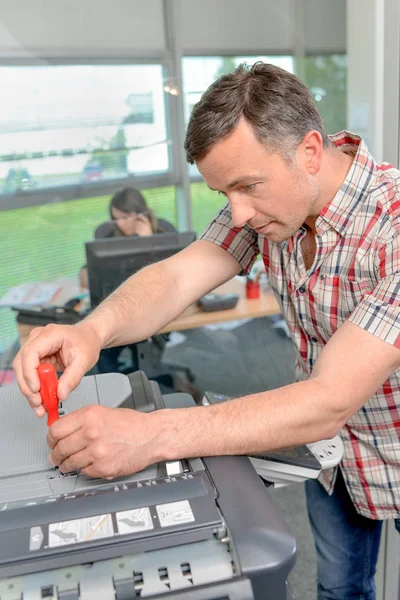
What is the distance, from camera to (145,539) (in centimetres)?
67

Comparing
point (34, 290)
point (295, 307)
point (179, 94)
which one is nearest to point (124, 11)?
point (179, 94)

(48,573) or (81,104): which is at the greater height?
(81,104)

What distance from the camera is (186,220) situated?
2.23 metres

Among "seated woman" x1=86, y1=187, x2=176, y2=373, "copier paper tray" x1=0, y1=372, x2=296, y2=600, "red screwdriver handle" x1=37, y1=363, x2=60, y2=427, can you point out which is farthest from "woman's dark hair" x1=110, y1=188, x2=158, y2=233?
"copier paper tray" x1=0, y1=372, x2=296, y2=600

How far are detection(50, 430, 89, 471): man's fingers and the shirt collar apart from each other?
56 cm

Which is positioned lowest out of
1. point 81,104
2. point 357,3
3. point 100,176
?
point 100,176

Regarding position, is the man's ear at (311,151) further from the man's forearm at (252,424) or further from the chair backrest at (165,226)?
the chair backrest at (165,226)

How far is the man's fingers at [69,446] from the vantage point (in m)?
0.82

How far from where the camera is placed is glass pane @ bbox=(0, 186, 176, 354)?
2.03 metres

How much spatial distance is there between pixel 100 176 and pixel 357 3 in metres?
0.96

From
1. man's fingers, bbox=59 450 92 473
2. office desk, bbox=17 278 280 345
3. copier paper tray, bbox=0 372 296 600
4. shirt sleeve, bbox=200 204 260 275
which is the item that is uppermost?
shirt sleeve, bbox=200 204 260 275

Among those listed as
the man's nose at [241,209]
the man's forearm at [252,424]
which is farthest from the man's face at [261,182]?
the man's forearm at [252,424]

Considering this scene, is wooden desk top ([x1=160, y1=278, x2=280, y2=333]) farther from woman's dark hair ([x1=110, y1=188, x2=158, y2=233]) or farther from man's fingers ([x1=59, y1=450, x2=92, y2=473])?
man's fingers ([x1=59, y1=450, x2=92, y2=473])

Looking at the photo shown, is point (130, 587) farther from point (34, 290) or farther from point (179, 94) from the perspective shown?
point (179, 94)
